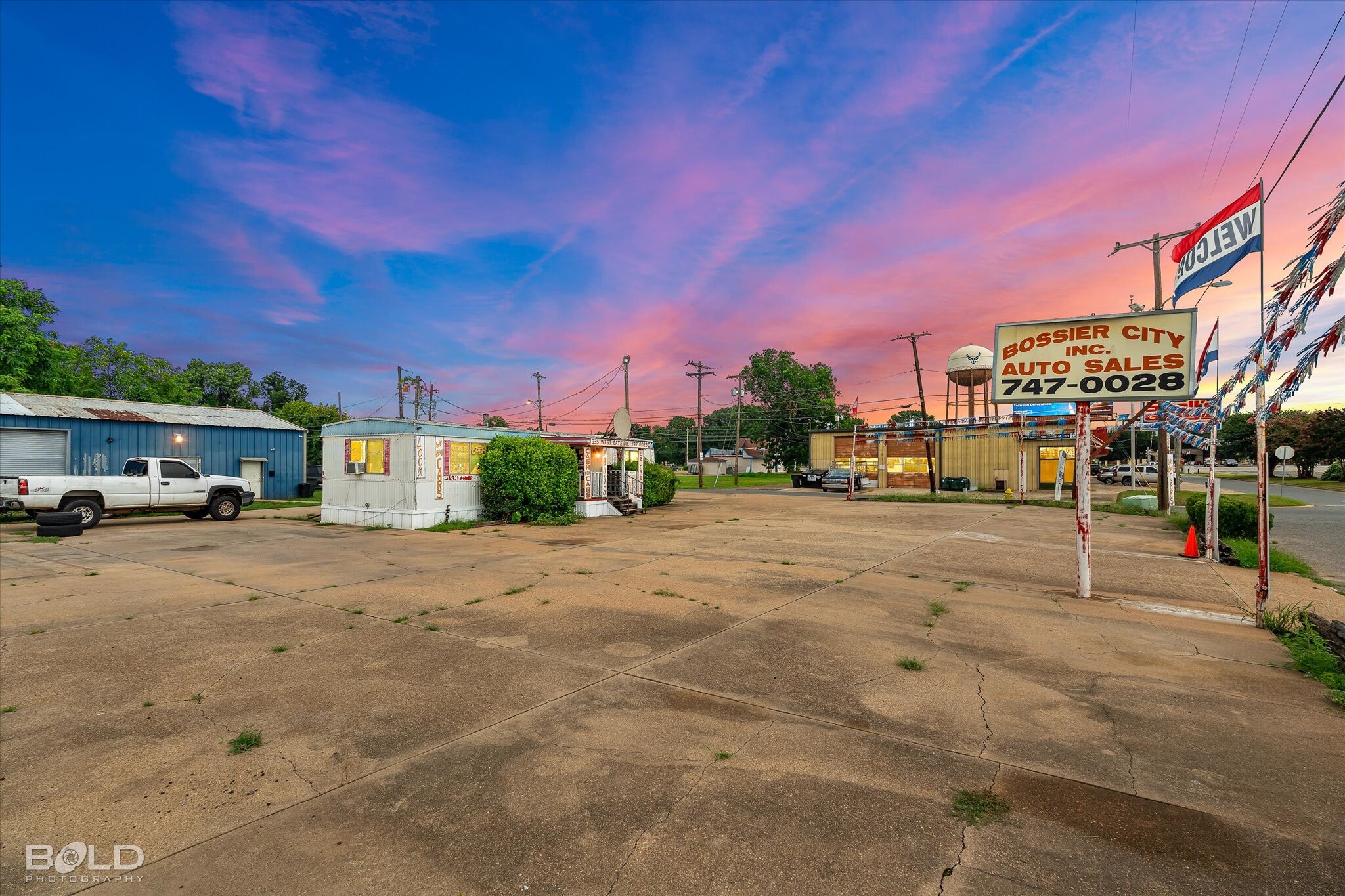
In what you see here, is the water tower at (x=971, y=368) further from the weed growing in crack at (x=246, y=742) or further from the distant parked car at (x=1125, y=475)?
the weed growing in crack at (x=246, y=742)

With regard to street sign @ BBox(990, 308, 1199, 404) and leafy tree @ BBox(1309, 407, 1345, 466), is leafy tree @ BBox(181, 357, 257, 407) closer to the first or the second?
street sign @ BBox(990, 308, 1199, 404)

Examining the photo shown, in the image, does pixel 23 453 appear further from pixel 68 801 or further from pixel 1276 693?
pixel 1276 693

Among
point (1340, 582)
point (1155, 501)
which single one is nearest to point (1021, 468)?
point (1155, 501)

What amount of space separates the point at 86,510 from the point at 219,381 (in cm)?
4553

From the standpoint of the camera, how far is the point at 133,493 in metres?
17.1

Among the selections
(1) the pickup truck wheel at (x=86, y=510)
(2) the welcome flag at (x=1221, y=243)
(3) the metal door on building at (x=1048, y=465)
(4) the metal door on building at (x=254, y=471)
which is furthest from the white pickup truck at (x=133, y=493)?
(3) the metal door on building at (x=1048, y=465)

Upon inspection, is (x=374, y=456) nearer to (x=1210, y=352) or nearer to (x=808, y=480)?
(x=1210, y=352)

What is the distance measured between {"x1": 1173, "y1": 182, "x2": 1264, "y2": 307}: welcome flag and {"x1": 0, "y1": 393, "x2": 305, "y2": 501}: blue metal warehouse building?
113 ft

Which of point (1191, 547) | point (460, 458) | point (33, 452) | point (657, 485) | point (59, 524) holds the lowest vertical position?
point (1191, 547)

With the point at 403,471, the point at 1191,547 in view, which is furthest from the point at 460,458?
the point at 1191,547

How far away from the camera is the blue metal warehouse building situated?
2167cm

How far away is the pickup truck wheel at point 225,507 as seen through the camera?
62.5ft

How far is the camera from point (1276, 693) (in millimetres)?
5094

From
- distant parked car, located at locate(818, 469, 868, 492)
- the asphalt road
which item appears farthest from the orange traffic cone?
distant parked car, located at locate(818, 469, 868, 492)
